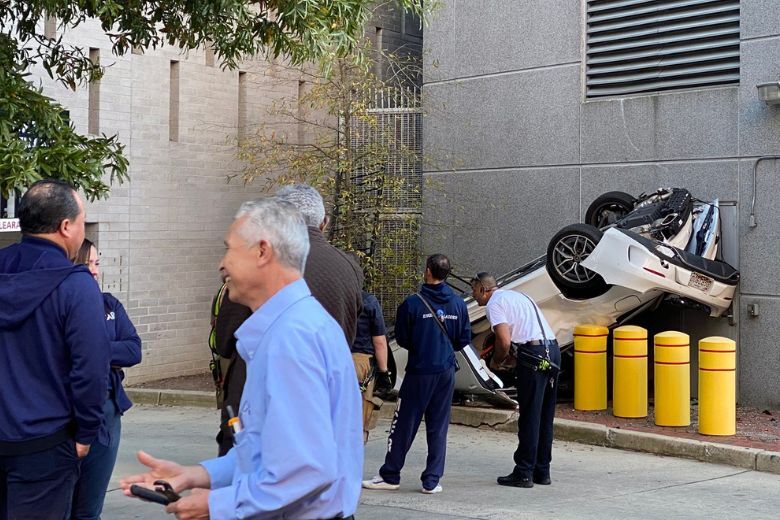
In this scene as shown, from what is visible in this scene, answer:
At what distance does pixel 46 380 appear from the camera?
4.57 m

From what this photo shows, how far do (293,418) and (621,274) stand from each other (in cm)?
895

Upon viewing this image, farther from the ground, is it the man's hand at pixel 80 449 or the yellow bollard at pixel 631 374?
the man's hand at pixel 80 449

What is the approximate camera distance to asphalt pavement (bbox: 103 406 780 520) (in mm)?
8133

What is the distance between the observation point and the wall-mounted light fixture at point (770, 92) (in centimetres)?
1249

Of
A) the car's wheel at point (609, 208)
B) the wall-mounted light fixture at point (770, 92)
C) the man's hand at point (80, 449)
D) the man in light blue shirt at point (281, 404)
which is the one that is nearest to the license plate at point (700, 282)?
the car's wheel at point (609, 208)

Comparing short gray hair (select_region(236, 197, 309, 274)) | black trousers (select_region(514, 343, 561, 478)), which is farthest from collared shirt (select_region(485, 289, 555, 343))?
short gray hair (select_region(236, 197, 309, 274))

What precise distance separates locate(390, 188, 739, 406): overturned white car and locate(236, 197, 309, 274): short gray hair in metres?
8.61

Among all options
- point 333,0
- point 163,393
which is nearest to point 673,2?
point 333,0

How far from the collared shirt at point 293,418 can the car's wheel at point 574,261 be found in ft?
29.9

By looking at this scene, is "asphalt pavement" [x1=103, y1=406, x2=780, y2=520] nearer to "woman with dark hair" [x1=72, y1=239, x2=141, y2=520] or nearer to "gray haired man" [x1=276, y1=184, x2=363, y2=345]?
"woman with dark hair" [x1=72, y1=239, x2=141, y2=520]

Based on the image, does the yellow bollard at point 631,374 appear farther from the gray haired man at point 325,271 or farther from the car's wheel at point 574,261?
the gray haired man at point 325,271

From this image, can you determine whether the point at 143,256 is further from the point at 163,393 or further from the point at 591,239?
the point at 591,239

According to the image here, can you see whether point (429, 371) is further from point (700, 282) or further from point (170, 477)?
point (170, 477)

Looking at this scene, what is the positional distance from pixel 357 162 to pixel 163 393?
4071 millimetres
